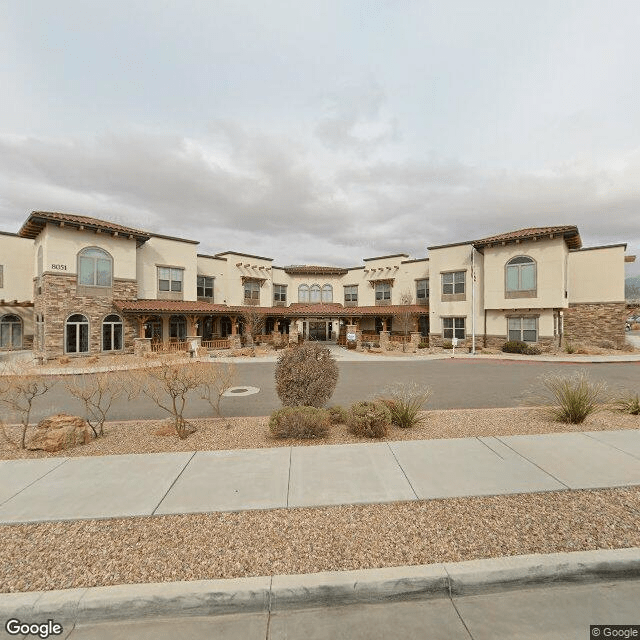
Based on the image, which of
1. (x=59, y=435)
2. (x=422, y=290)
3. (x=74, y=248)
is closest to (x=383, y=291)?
(x=422, y=290)

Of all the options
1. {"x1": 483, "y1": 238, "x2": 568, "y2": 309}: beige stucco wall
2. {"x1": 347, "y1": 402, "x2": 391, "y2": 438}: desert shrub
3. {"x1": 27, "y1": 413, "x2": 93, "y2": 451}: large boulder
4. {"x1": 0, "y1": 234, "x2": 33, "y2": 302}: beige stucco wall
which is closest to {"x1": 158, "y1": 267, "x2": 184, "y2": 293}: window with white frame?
{"x1": 0, "y1": 234, "x2": 33, "y2": 302}: beige stucco wall

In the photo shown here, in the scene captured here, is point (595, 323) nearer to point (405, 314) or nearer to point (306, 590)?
point (405, 314)

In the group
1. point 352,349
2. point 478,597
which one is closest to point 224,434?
point 478,597

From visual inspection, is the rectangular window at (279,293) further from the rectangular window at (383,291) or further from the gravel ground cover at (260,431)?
the gravel ground cover at (260,431)

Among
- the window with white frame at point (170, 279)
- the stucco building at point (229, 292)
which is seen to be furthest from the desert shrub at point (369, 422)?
the window with white frame at point (170, 279)

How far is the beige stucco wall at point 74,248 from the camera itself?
20.5m

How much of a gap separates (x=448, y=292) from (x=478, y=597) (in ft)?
90.2

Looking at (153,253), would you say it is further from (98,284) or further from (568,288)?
(568,288)

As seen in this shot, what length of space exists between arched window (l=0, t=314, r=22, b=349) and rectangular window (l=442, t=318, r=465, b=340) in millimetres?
34676

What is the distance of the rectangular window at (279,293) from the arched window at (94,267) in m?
16.2

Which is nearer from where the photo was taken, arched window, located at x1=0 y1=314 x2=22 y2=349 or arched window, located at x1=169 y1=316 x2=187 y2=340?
arched window, located at x1=0 y1=314 x2=22 y2=349

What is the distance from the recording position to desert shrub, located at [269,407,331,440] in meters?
6.72

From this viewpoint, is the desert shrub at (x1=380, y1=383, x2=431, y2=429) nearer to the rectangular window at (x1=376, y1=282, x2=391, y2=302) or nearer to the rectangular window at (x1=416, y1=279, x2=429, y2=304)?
the rectangular window at (x1=416, y1=279, x2=429, y2=304)

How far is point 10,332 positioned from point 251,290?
19.2 meters
